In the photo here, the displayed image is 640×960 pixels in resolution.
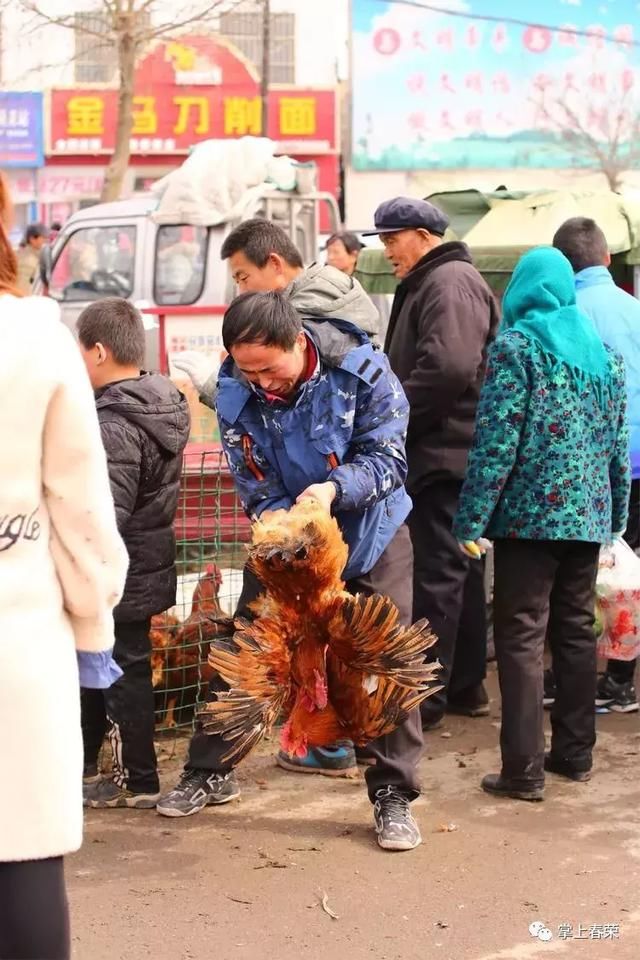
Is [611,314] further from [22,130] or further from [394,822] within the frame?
[22,130]

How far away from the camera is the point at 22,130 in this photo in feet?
105

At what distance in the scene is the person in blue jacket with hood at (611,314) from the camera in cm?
580

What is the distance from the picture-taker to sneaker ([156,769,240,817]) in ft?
15.6

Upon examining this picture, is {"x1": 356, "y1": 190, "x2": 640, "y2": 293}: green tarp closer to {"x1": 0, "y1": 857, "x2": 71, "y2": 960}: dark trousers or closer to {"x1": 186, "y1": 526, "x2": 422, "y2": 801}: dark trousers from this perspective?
{"x1": 186, "y1": 526, "x2": 422, "y2": 801}: dark trousers

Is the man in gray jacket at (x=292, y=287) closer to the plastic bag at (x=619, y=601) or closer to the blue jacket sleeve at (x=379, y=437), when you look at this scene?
the blue jacket sleeve at (x=379, y=437)

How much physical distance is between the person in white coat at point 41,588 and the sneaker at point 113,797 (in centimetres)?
235

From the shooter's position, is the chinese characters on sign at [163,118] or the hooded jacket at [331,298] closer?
the hooded jacket at [331,298]

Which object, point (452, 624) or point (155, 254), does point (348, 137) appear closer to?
point (155, 254)

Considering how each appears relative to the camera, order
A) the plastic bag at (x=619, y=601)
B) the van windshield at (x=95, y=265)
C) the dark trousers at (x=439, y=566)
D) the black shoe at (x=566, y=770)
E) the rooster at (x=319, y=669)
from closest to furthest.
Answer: the rooster at (x=319, y=669) → the black shoe at (x=566, y=770) → the dark trousers at (x=439, y=566) → the plastic bag at (x=619, y=601) → the van windshield at (x=95, y=265)

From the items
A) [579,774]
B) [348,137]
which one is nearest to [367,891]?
[579,774]

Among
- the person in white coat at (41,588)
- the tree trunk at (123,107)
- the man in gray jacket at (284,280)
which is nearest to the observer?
the person in white coat at (41,588)

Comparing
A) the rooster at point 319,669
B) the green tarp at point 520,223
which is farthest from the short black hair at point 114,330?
the green tarp at point 520,223

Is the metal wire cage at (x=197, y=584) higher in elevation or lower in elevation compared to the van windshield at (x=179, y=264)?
lower

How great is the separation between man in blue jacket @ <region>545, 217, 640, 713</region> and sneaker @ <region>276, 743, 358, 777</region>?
1397 millimetres
